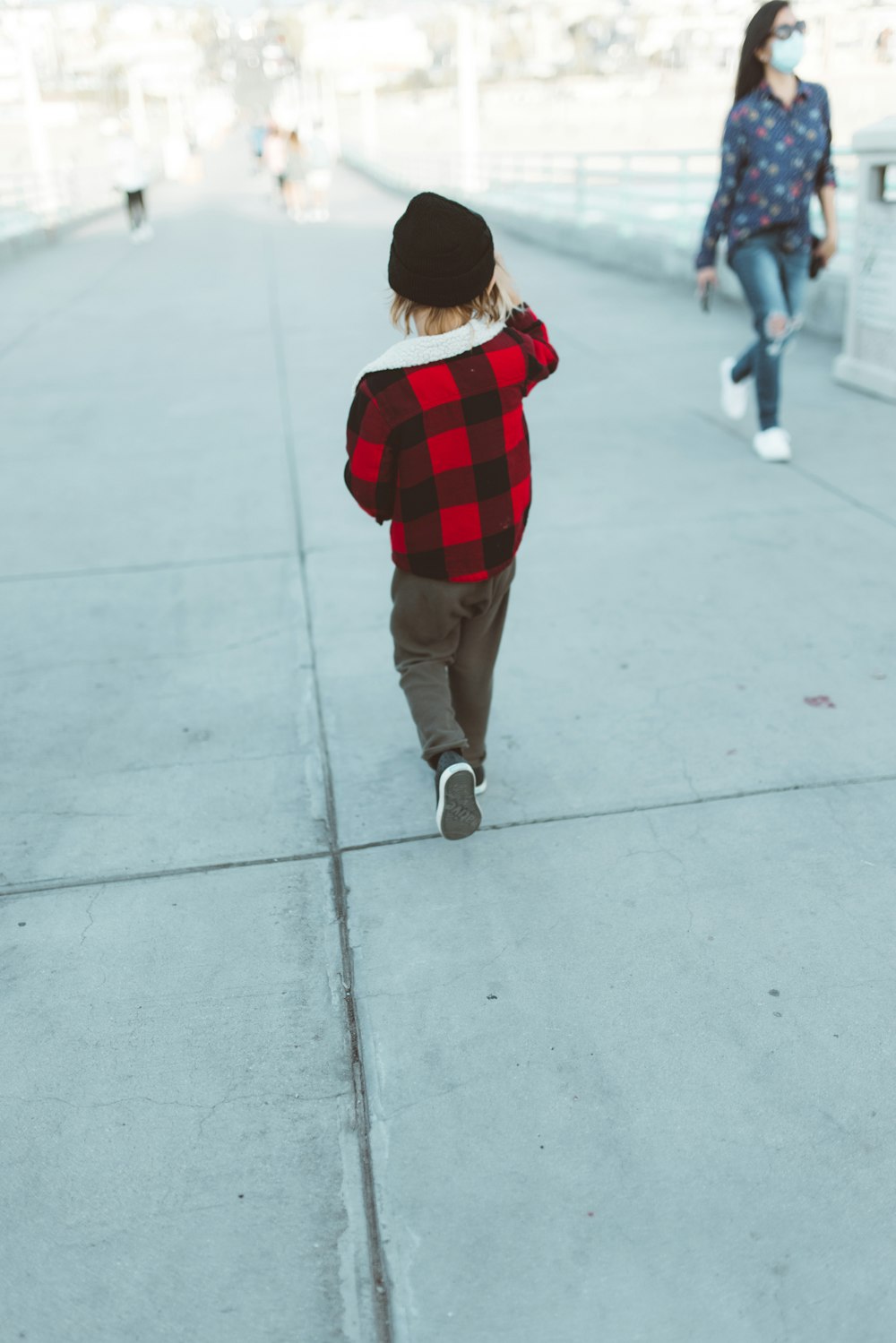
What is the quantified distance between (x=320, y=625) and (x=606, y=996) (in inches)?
88.6

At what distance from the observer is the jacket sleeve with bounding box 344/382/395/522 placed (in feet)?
8.65

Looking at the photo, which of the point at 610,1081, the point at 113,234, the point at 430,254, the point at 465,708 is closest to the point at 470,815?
the point at 465,708

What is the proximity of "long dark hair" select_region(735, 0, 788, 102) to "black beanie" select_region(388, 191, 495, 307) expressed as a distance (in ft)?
11.7

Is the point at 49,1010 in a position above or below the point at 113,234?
above

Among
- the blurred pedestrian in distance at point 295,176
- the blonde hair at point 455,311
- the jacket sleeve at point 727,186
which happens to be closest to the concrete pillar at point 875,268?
the jacket sleeve at point 727,186

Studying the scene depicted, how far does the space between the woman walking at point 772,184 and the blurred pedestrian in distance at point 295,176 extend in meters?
20.2

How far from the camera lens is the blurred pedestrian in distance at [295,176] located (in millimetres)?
24047

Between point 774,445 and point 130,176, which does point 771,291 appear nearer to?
point 774,445

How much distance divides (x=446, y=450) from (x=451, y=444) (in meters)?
0.02

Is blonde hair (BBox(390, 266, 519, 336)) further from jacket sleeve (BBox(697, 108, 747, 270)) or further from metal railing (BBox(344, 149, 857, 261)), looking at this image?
metal railing (BBox(344, 149, 857, 261))

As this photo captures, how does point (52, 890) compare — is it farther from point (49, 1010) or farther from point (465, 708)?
point (465, 708)

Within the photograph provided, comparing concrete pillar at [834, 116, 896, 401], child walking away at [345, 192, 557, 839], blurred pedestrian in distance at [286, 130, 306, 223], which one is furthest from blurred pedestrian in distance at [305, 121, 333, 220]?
child walking away at [345, 192, 557, 839]

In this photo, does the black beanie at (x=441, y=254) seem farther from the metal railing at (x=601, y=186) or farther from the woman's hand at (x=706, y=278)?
the metal railing at (x=601, y=186)

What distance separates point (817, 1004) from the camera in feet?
7.84
